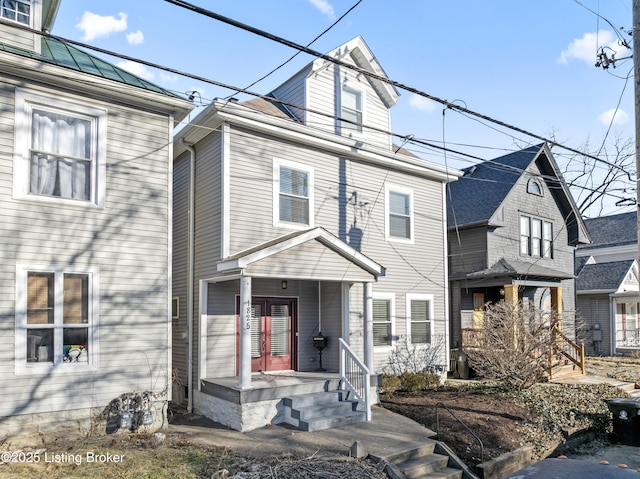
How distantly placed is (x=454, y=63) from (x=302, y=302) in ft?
21.5

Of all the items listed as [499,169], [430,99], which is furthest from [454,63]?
[499,169]

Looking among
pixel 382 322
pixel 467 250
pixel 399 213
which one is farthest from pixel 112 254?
pixel 467 250

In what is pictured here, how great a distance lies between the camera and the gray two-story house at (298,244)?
11.0 meters

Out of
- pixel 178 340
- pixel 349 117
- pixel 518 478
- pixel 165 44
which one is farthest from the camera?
pixel 349 117

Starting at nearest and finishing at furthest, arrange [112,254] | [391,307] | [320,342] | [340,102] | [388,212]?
[112,254]
[320,342]
[340,102]
[391,307]
[388,212]

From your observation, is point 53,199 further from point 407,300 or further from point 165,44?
point 407,300

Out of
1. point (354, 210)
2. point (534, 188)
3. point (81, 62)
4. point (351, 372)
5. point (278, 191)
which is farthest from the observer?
point (534, 188)

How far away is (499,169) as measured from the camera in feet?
67.0

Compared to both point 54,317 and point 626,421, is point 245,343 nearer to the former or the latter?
point 54,317

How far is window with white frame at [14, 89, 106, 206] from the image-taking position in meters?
8.70

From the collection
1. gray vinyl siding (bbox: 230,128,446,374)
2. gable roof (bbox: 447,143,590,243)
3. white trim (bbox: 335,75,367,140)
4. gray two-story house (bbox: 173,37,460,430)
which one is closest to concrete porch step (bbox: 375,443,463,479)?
gray two-story house (bbox: 173,37,460,430)

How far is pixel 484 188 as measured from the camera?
66.0ft

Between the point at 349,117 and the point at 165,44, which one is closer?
the point at 165,44

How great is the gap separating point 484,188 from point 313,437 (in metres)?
13.8
